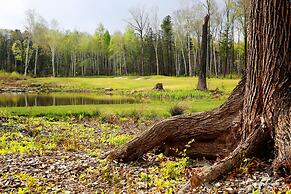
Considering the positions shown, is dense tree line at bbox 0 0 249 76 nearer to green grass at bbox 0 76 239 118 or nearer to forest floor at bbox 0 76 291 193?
green grass at bbox 0 76 239 118

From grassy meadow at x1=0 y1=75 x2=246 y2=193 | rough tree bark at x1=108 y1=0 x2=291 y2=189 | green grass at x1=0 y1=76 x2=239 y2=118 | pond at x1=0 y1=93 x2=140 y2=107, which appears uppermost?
rough tree bark at x1=108 y1=0 x2=291 y2=189

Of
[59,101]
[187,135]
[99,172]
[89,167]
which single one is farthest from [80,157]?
[59,101]

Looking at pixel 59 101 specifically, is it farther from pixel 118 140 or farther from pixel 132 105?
pixel 118 140

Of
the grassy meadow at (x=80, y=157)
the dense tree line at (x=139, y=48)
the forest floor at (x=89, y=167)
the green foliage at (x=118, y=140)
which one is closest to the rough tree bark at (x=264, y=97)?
the forest floor at (x=89, y=167)

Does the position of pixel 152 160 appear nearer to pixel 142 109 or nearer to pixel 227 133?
pixel 227 133

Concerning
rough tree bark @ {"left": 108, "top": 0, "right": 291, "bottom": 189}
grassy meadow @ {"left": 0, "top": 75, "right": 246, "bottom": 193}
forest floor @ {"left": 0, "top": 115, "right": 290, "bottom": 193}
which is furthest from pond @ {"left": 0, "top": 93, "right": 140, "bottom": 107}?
rough tree bark @ {"left": 108, "top": 0, "right": 291, "bottom": 189}

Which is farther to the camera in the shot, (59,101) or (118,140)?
(59,101)

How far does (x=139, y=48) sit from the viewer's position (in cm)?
8550

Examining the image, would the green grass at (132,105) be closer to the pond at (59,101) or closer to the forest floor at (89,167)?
the pond at (59,101)

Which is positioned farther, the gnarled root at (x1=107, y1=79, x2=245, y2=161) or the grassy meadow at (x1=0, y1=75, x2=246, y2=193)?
the gnarled root at (x1=107, y1=79, x2=245, y2=161)

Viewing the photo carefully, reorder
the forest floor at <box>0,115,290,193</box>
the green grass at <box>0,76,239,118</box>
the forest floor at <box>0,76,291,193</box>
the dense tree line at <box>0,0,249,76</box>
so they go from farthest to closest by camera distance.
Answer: the dense tree line at <box>0,0,249,76</box>
the green grass at <box>0,76,239,118</box>
the forest floor at <box>0,76,291,193</box>
the forest floor at <box>0,115,290,193</box>

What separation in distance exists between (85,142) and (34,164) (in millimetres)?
3963

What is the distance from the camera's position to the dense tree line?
66.2 meters

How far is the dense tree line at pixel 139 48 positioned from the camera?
6619 cm
